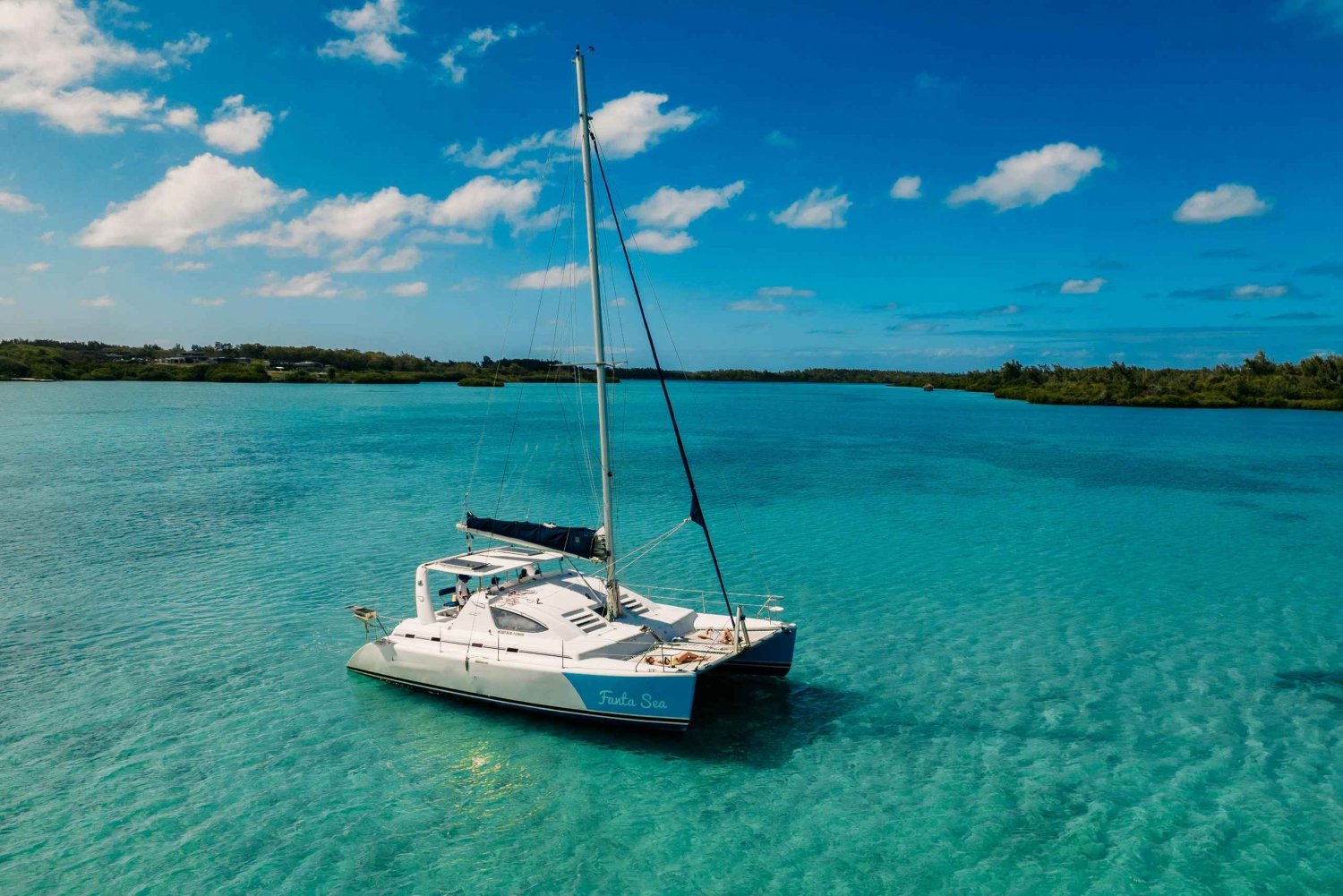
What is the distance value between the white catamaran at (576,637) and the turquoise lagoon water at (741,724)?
2.60ft

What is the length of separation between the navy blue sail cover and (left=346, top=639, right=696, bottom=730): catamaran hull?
3.23 metres

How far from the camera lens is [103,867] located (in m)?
11.7

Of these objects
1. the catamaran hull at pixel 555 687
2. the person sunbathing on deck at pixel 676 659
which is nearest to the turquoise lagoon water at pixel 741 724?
the catamaran hull at pixel 555 687

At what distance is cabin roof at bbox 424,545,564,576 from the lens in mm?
18109

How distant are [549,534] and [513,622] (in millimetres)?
2643

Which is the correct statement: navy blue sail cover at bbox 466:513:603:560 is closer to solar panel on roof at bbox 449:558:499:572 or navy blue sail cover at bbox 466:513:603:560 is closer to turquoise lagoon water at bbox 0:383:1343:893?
solar panel on roof at bbox 449:558:499:572

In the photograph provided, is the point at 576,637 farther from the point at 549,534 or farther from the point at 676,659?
the point at 549,534

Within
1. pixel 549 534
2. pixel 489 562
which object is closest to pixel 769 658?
pixel 549 534

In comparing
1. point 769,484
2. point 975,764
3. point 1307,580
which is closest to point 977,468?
point 769,484

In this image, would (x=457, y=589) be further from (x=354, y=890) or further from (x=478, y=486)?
(x=478, y=486)

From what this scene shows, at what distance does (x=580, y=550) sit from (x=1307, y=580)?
27.1 metres

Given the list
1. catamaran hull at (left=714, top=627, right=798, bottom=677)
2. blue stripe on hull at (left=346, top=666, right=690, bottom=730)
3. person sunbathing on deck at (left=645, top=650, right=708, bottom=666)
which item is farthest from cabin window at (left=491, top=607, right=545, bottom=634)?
catamaran hull at (left=714, top=627, right=798, bottom=677)

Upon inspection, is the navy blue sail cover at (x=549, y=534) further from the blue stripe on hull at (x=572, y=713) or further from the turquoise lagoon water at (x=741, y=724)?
the turquoise lagoon water at (x=741, y=724)

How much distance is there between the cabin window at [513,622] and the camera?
54.2 ft
